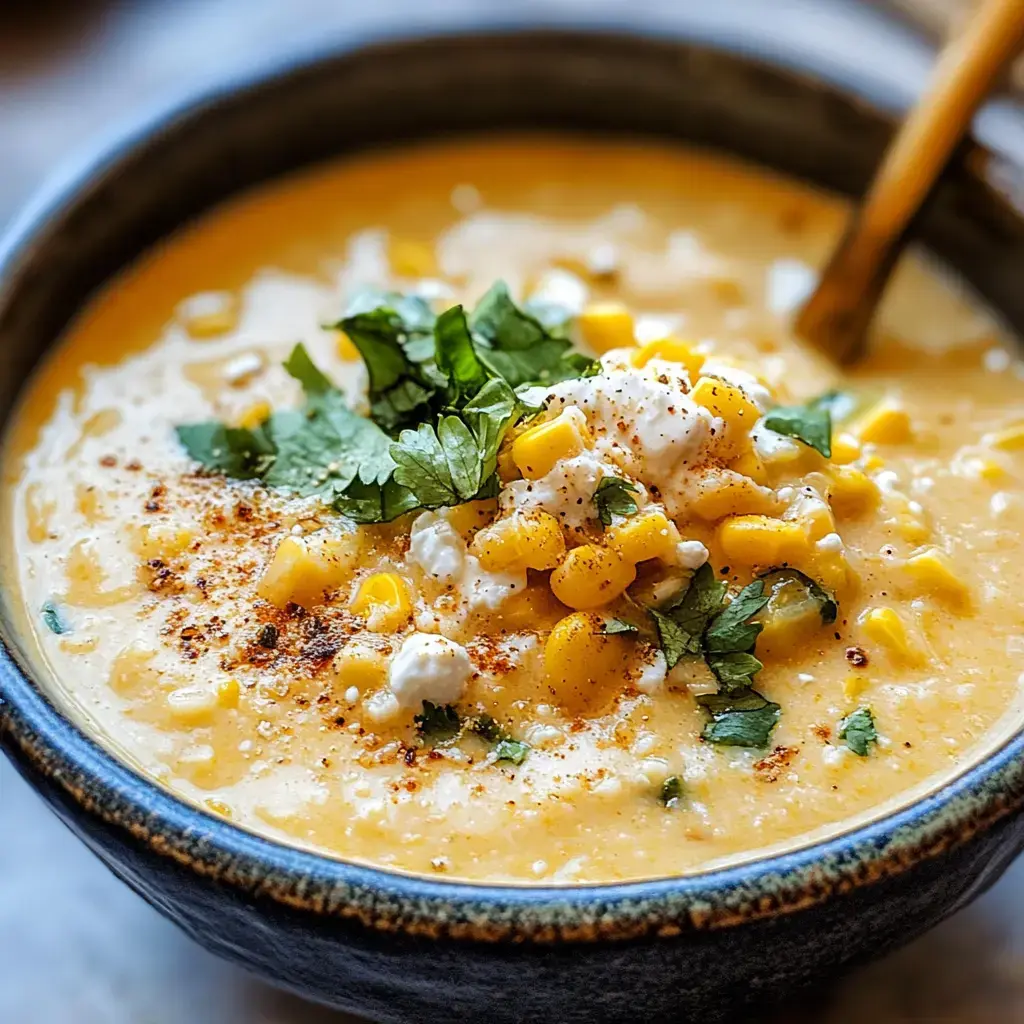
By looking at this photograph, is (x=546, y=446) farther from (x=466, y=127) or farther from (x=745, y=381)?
(x=466, y=127)

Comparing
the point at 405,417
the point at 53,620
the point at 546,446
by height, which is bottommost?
the point at 53,620

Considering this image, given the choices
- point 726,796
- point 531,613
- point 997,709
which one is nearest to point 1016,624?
point 997,709

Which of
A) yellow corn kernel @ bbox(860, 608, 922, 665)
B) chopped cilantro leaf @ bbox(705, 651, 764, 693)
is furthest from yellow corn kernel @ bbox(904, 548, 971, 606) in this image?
chopped cilantro leaf @ bbox(705, 651, 764, 693)

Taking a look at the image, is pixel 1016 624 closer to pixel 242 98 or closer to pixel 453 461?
pixel 453 461

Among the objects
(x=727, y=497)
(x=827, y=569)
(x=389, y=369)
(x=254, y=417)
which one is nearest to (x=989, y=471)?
(x=827, y=569)

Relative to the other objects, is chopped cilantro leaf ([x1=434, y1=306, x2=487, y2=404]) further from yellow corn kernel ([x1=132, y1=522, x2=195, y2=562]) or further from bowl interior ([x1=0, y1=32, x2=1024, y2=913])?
bowl interior ([x1=0, y1=32, x2=1024, y2=913])

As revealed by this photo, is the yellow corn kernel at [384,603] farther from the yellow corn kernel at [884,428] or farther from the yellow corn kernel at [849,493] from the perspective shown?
the yellow corn kernel at [884,428]
